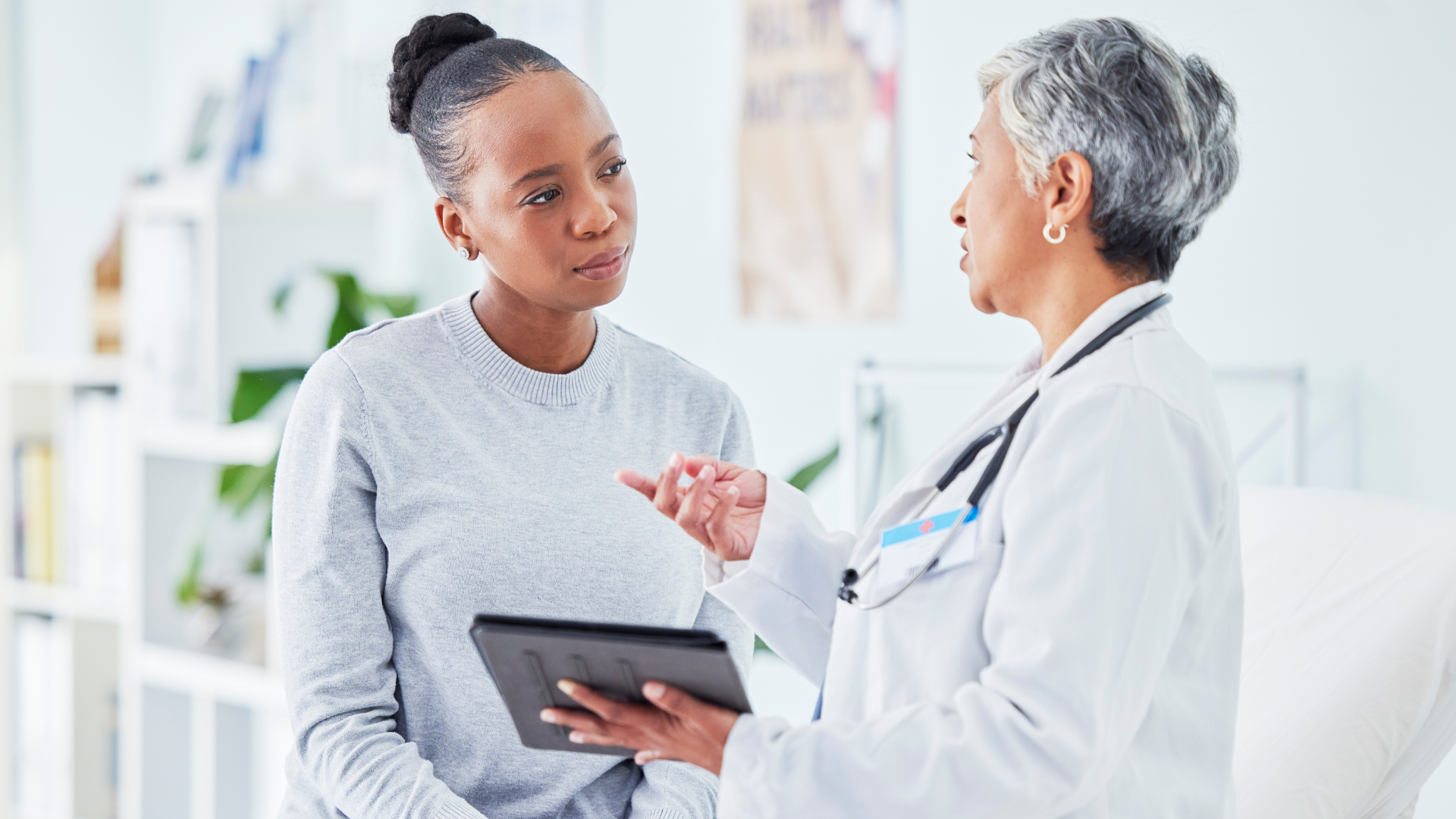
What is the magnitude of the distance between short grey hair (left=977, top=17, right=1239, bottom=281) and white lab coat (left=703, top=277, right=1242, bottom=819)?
0.17 ft

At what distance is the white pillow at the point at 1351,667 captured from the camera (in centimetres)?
121

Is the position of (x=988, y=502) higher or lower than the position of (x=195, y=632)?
higher

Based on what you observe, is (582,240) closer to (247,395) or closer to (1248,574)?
(1248,574)

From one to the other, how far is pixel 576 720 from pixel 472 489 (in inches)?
13.8

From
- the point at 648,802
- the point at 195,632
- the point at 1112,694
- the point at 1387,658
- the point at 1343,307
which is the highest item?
the point at 1343,307

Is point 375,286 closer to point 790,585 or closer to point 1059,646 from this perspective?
point 790,585

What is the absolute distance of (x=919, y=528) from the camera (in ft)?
2.99

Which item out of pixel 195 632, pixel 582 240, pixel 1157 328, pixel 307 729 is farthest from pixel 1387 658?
pixel 195 632

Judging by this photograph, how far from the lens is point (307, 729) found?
1127mm

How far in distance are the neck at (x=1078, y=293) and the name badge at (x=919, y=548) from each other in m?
0.16

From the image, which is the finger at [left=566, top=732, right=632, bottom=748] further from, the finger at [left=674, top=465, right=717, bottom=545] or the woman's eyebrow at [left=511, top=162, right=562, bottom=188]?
the woman's eyebrow at [left=511, top=162, right=562, bottom=188]

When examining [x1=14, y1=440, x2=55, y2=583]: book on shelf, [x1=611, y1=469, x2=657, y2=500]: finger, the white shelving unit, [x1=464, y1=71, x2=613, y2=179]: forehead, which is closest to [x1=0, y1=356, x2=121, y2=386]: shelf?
the white shelving unit

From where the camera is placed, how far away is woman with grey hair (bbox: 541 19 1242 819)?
0.78 metres

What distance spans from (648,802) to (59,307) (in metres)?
2.82
